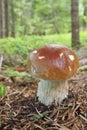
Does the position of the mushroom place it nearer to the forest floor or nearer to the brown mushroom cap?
the brown mushroom cap

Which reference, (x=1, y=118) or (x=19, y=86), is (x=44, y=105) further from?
(x=19, y=86)

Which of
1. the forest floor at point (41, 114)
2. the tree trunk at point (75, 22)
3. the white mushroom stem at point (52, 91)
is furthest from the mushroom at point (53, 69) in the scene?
the tree trunk at point (75, 22)

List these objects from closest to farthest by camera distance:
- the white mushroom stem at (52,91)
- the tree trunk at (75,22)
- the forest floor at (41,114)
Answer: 1. the forest floor at (41,114)
2. the white mushroom stem at (52,91)
3. the tree trunk at (75,22)

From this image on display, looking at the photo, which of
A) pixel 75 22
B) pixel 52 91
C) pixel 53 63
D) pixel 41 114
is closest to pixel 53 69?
pixel 53 63

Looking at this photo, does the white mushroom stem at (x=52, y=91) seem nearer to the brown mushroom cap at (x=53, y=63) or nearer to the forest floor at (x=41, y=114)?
the forest floor at (x=41, y=114)

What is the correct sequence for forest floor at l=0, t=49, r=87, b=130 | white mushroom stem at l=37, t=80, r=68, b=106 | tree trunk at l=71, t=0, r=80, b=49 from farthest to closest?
1. tree trunk at l=71, t=0, r=80, b=49
2. white mushroom stem at l=37, t=80, r=68, b=106
3. forest floor at l=0, t=49, r=87, b=130

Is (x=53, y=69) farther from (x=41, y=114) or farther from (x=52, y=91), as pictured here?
(x=41, y=114)

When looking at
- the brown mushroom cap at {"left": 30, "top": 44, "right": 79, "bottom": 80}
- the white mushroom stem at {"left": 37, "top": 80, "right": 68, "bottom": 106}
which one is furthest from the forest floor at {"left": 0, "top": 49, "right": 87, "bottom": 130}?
the brown mushroom cap at {"left": 30, "top": 44, "right": 79, "bottom": 80}

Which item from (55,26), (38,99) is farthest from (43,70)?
(55,26)
